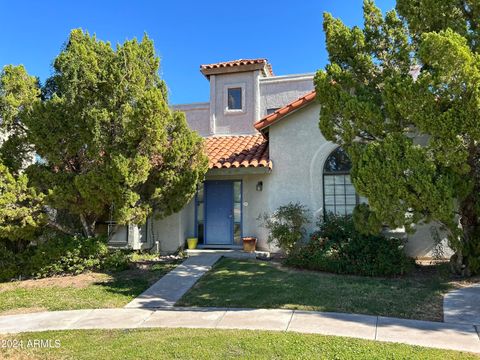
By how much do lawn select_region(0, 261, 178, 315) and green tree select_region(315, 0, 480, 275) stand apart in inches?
226

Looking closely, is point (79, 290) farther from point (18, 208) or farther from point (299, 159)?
point (299, 159)

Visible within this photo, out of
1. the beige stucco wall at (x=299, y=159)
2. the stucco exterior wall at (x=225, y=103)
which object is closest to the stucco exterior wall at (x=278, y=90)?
the stucco exterior wall at (x=225, y=103)

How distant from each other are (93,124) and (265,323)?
6.79 m

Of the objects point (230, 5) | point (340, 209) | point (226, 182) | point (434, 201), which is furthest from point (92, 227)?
point (230, 5)

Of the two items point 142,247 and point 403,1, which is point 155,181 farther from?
point 403,1

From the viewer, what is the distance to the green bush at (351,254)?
938cm

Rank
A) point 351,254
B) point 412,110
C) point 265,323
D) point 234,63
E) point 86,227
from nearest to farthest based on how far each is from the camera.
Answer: point 265,323 < point 412,110 < point 351,254 < point 86,227 < point 234,63

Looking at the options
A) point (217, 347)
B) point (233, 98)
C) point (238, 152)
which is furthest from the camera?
point (233, 98)

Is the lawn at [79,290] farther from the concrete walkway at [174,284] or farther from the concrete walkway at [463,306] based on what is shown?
the concrete walkway at [463,306]

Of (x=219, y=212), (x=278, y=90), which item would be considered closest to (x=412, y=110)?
(x=219, y=212)

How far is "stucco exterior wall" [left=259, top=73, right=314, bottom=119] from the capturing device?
19892 millimetres

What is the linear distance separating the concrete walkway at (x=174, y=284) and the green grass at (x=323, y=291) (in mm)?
281

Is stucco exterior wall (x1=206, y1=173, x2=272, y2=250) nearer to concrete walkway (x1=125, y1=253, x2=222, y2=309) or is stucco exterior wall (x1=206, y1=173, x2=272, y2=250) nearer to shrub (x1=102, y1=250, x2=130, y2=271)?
concrete walkway (x1=125, y1=253, x2=222, y2=309)

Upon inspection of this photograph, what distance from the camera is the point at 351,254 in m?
9.75
